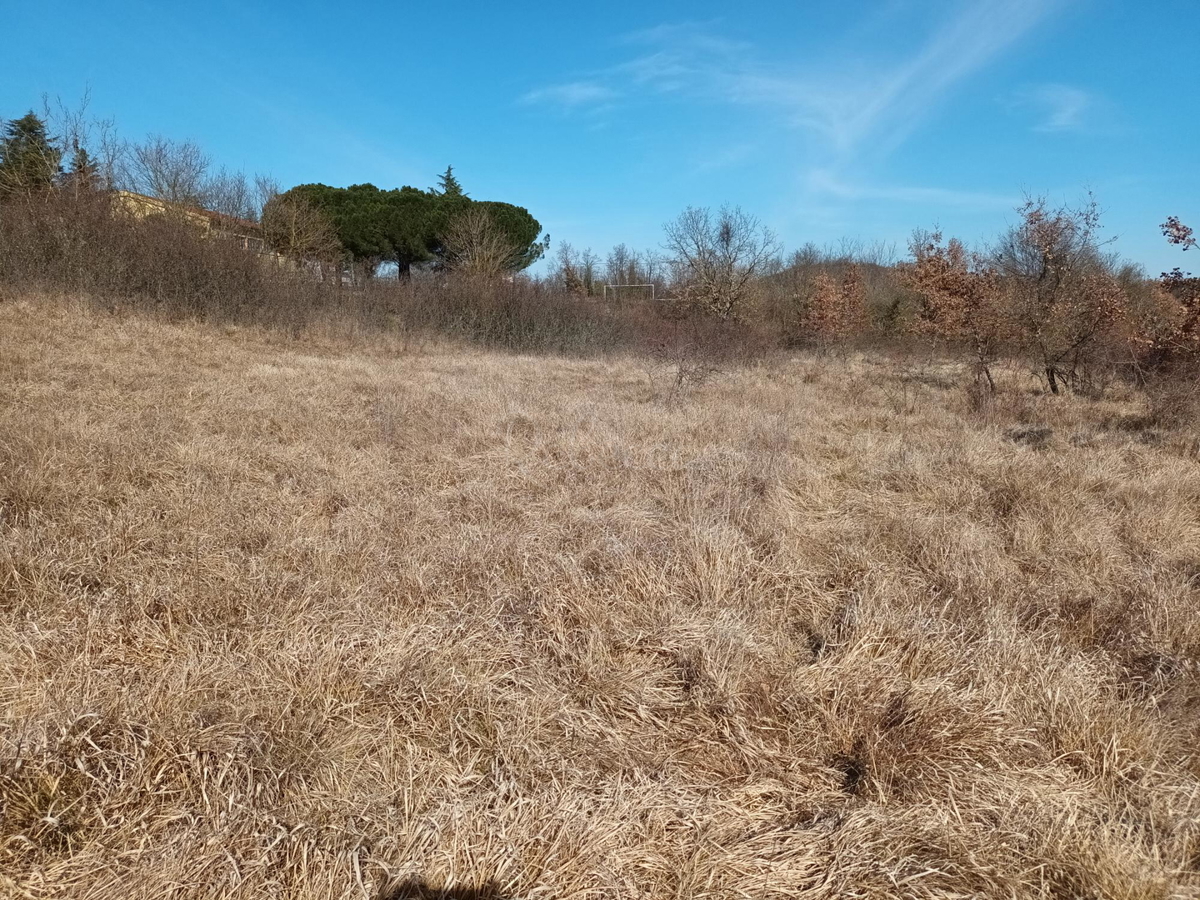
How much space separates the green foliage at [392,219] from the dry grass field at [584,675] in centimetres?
1995

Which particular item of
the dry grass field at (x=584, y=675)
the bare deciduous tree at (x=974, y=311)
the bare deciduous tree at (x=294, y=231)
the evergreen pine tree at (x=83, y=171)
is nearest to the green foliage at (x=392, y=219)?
the bare deciduous tree at (x=294, y=231)

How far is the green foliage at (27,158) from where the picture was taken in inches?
465

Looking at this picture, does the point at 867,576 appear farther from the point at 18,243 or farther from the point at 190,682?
the point at 18,243

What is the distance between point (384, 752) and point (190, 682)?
0.77 m

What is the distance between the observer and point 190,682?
6.86 ft

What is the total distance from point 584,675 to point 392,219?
79.7 feet

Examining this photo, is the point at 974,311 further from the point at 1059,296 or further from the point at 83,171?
the point at 83,171

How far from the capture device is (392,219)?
23.2 metres

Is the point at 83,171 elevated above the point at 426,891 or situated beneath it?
elevated above

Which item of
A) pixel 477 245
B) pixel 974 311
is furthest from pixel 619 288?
pixel 974 311

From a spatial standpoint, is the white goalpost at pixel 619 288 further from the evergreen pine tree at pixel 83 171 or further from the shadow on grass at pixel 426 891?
the shadow on grass at pixel 426 891

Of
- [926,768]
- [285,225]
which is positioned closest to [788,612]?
[926,768]

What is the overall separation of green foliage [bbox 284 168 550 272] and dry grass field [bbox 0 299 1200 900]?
19.9 metres

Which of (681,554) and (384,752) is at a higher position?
(681,554)
